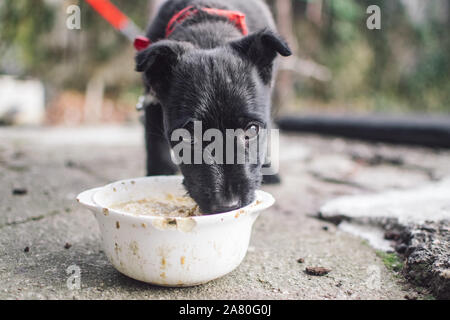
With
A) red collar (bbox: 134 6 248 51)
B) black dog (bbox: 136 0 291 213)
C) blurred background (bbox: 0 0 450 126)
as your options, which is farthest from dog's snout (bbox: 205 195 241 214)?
blurred background (bbox: 0 0 450 126)

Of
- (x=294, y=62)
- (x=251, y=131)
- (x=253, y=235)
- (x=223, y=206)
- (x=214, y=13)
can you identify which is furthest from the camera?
(x=294, y=62)

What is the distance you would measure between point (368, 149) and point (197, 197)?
10.2 ft

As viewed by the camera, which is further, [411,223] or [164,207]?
[411,223]

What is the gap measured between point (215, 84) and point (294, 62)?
4576mm

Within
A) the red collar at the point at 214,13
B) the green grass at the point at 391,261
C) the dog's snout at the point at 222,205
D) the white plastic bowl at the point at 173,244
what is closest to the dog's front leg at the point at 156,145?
the red collar at the point at 214,13

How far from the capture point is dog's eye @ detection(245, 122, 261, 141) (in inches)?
74.2

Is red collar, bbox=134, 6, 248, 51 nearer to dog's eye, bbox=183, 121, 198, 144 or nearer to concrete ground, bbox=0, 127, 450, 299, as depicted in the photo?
dog's eye, bbox=183, 121, 198, 144

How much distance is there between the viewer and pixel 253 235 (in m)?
2.12

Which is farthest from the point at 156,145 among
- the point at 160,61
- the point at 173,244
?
the point at 173,244

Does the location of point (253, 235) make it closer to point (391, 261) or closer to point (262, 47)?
point (391, 261)

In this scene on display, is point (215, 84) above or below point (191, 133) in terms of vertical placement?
above

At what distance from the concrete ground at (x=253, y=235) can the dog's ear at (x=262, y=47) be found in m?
0.84

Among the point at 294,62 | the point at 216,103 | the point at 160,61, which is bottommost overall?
the point at 216,103
